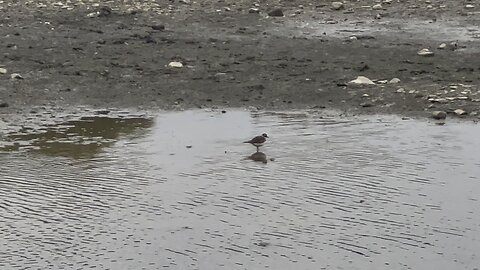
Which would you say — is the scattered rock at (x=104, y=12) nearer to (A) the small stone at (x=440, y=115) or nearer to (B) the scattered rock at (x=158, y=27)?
(B) the scattered rock at (x=158, y=27)

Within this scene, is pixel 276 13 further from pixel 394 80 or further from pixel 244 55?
pixel 394 80

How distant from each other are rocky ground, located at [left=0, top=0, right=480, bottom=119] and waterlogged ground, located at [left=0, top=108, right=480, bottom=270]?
91 cm

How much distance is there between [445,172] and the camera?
6555 millimetres

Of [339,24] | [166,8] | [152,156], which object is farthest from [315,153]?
[166,8]

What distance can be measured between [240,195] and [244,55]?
17.1 ft

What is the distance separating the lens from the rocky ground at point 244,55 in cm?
920

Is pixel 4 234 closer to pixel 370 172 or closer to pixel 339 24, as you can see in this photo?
pixel 370 172

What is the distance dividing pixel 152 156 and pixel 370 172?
160 cm

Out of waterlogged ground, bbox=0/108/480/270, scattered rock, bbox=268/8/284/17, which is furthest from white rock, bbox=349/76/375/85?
scattered rock, bbox=268/8/284/17

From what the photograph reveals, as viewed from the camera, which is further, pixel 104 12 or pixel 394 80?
pixel 104 12

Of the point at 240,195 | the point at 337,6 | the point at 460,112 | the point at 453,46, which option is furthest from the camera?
the point at 337,6

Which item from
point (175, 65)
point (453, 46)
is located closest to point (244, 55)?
point (175, 65)

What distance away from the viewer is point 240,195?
6.10 metres

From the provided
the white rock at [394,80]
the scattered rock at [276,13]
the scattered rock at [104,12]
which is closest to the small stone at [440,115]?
the white rock at [394,80]
